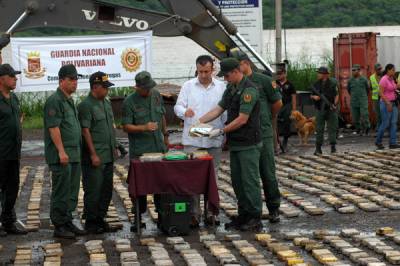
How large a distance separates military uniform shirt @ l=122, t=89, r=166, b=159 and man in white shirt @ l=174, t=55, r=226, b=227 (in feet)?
0.93

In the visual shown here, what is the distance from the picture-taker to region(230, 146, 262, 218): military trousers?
529 inches

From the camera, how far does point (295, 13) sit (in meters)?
66.9

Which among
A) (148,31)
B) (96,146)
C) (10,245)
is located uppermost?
(148,31)

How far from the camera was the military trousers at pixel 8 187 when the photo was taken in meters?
13.8

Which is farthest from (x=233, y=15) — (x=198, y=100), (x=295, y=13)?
(x=295, y=13)

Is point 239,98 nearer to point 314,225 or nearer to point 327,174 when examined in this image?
point 314,225

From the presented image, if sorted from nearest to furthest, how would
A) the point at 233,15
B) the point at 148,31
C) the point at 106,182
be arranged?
the point at 106,182
the point at 148,31
the point at 233,15

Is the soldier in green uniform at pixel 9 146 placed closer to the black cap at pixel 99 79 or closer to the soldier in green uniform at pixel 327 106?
the black cap at pixel 99 79

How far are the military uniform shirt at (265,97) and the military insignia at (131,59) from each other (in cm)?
890

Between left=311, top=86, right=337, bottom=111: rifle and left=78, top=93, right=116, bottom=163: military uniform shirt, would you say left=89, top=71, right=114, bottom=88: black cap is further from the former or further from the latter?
left=311, top=86, right=337, bottom=111: rifle

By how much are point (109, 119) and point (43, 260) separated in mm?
2470

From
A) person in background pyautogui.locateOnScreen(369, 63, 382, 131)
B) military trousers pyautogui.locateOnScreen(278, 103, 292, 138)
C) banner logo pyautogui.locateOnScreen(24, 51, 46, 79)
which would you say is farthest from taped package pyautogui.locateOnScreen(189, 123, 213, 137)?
person in background pyautogui.locateOnScreen(369, 63, 382, 131)

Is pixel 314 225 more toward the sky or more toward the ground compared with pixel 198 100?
more toward the ground

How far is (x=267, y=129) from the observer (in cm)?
1393
